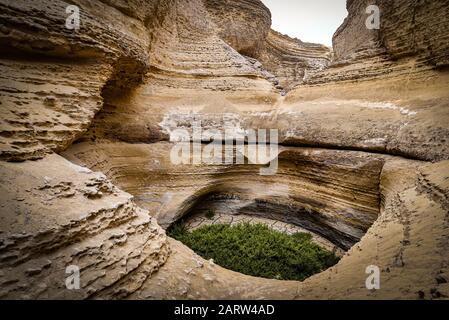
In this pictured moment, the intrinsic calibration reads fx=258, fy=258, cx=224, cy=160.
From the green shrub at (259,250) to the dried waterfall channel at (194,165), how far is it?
566 mm

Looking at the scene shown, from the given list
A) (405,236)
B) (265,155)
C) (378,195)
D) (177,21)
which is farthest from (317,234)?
(177,21)

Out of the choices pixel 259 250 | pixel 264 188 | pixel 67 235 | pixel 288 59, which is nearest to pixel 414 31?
pixel 264 188

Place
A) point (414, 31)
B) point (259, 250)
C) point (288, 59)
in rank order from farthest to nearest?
point (288, 59) → point (259, 250) → point (414, 31)

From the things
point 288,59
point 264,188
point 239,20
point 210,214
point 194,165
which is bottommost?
point 210,214

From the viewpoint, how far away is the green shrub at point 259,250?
18.6ft

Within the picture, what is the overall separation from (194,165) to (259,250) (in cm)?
306

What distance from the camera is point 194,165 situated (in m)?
7.71

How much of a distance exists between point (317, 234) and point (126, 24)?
7546 mm

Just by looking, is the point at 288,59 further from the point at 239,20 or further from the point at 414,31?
the point at 414,31

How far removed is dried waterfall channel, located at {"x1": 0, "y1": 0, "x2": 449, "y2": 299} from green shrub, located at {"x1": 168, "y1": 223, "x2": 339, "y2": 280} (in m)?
0.57

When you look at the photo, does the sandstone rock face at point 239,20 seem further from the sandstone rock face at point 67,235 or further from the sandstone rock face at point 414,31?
the sandstone rock face at point 67,235

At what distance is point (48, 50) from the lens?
4855 mm

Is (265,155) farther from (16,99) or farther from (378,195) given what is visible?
(16,99)

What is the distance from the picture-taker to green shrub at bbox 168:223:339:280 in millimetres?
5656
